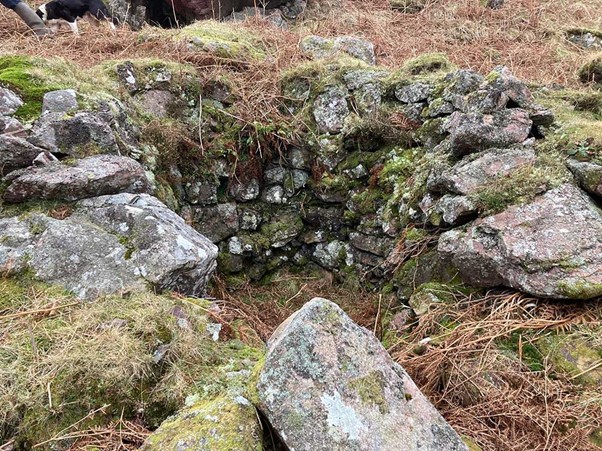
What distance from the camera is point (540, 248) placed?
314 cm

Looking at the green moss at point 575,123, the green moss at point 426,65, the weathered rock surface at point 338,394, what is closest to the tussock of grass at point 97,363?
the weathered rock surface at point 338,394

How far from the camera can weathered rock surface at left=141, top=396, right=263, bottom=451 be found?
6.33 feet

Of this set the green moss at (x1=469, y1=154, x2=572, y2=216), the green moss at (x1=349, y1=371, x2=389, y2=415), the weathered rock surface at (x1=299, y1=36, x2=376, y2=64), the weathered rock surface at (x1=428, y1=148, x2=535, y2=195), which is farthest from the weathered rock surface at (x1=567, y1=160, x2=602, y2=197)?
the weathered rock surface at (x1=299, y1=36, x2=376, y2=64)

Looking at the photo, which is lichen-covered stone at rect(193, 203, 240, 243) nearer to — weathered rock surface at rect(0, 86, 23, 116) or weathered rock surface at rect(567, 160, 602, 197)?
weathered rock surface at rect(0, 86, 23, 116)

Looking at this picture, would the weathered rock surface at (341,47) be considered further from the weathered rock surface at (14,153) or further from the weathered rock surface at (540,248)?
the weathered rock surface at (14,153)

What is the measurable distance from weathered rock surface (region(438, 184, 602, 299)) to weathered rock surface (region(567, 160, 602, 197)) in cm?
8

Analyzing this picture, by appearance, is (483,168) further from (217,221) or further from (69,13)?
(69,13)

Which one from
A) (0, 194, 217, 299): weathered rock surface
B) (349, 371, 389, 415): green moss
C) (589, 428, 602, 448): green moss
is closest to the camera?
(349, 371, 389, 415): green moss

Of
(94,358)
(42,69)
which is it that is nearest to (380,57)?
(42,69)

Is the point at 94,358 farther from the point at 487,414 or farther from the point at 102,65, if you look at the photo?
the point at 102,65

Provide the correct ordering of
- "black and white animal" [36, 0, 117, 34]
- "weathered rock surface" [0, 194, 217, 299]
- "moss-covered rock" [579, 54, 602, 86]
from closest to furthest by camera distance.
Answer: "weathered rock surface" [0, 194, 217, 299]
"moss-covered rock" [579, 54, 602, 86]
"black and white animal" [36, 0, 117, 34]

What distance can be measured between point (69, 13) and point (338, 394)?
727 cm

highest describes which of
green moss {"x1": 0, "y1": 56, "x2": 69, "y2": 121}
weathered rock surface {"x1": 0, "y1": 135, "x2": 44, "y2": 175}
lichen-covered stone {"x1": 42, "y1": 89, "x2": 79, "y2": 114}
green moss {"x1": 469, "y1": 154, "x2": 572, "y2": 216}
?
green moss {"x1": 0, "y1": 56, "x2": 69, "y2": 121}

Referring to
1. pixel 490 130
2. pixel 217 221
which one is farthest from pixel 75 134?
pixel 490 130
